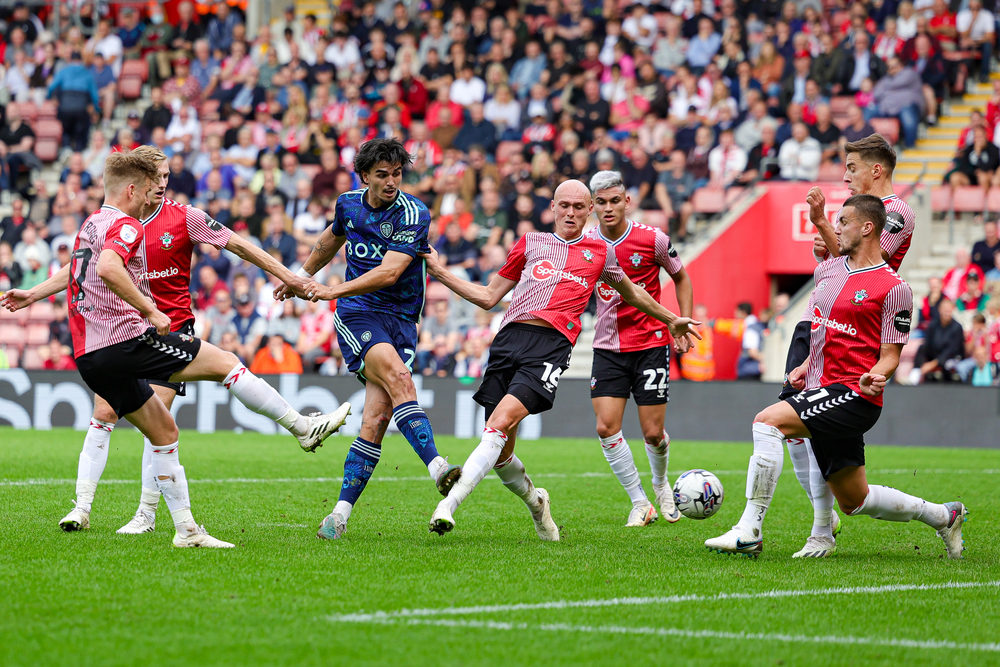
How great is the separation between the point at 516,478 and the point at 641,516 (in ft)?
4.86

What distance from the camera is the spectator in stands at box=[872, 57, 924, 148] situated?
64.6ft

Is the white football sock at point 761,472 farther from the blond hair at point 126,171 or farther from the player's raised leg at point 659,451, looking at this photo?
the blond hair at point 126,171

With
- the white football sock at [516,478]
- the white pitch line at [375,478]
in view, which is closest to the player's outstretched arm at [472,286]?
the white football sock at [516,478]

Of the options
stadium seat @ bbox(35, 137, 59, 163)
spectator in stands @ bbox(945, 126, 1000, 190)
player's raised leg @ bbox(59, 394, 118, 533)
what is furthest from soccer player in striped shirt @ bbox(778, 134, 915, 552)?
stadium seat @ bbox(35, 137, 59, 163)

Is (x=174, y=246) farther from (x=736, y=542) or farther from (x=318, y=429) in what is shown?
(x=736, y=542)

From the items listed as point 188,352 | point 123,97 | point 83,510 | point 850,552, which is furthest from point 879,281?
point 123,97

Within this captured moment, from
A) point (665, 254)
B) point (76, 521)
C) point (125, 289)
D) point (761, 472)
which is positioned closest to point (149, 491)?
point (76, 521)

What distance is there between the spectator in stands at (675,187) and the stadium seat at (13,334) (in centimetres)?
1100

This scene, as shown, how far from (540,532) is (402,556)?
1.25m

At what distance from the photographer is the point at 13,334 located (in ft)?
69.7

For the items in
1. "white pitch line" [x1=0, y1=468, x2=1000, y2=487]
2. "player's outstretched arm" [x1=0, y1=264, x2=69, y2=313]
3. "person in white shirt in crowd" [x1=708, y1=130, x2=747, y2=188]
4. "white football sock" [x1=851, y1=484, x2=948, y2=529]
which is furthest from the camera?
"person in white shirt in crowd" [x1=708, y1=130, x2=747, y2=188]

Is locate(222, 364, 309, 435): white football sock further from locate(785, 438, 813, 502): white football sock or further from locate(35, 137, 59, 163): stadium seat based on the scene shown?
locate(35, 137, 59, 163): stadium seat

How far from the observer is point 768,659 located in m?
4.41

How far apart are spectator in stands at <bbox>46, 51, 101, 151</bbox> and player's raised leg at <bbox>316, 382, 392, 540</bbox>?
19.6 meters
